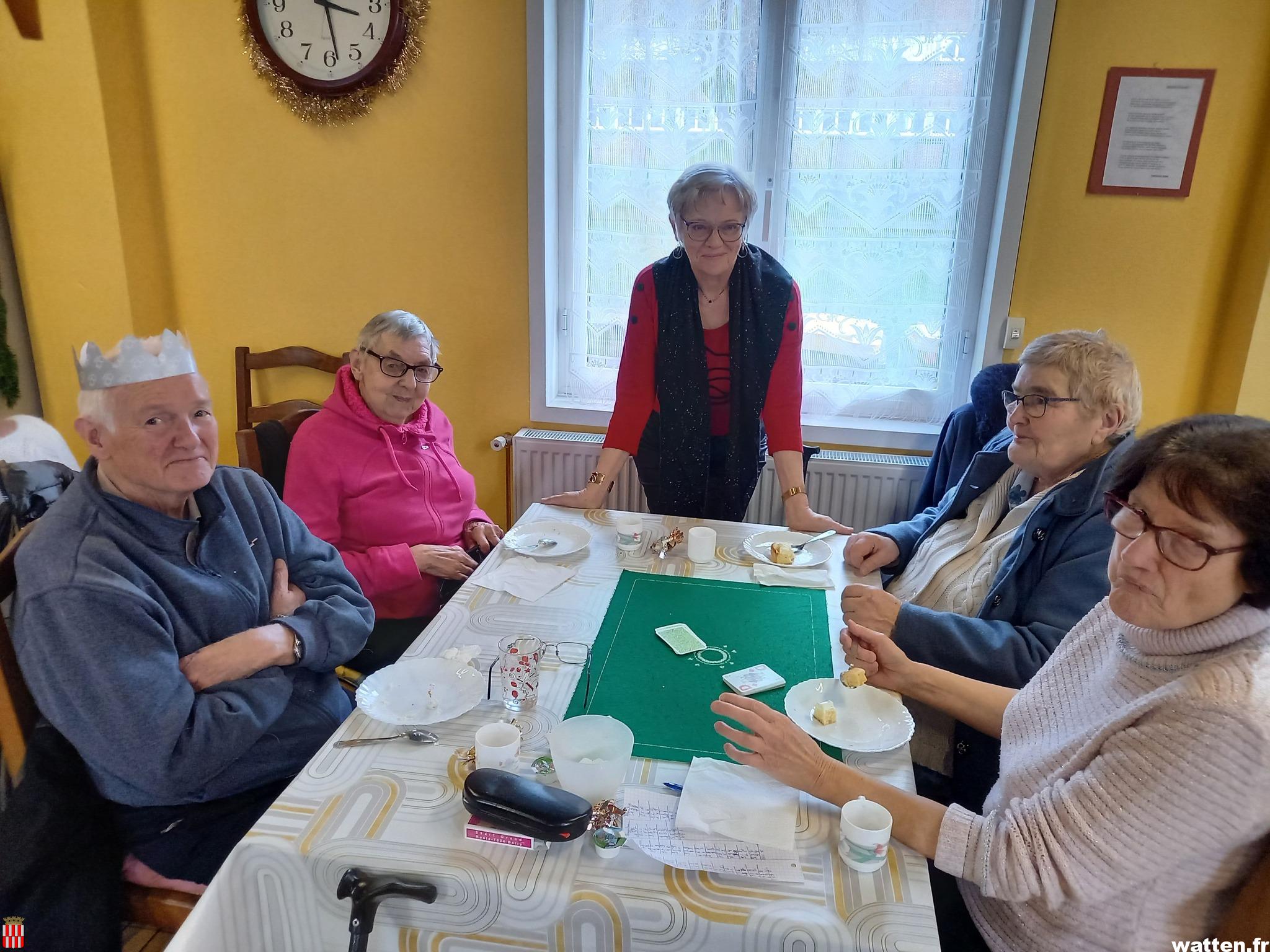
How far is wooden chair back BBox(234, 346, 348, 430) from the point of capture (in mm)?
2562

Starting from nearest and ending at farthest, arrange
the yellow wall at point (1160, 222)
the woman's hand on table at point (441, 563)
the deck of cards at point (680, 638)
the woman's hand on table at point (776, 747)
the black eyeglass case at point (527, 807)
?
the black eyeglass case at point (527, 807) → the woman's hand on table at point (776, 747) → the deck of cards at point (680, 638) → the woman's hand on table at point (441, 563) → the yellow wall at point (1160, 222)

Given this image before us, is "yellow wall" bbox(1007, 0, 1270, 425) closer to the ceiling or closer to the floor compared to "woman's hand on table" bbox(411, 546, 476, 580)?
closer to the ceiling

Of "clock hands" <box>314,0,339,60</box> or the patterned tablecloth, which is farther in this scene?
"clock hands" <box>314,0,339,60</box>

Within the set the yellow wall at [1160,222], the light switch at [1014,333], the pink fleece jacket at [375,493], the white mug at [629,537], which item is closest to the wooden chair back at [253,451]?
the pink fleece jacket at [375,493]

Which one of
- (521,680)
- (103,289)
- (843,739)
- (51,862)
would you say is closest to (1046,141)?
(843,739)

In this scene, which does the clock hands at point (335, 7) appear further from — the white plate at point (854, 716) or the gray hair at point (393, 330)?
the white plate at point (854, 716)

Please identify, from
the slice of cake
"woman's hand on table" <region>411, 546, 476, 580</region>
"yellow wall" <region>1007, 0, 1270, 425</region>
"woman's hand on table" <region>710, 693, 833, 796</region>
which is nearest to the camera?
"woman's hand on table" <region>710, 693, 833, 796</region>

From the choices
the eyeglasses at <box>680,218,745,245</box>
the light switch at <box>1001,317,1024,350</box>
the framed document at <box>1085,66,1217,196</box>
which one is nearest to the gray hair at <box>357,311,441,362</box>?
the eyeglasses at <box>680,218,745,245</box>

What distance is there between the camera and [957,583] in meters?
1.60

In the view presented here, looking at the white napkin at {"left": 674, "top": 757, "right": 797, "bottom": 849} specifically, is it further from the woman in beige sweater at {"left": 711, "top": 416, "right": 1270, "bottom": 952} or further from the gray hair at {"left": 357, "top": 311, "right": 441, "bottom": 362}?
the gray hair at {"left": 357, "top": 311, "right": 441, "bottom": 362}

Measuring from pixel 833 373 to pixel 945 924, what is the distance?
2044 mm

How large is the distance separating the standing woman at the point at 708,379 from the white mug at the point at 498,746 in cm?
105

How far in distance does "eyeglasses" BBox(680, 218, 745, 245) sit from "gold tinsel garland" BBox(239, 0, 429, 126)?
1.29 meters

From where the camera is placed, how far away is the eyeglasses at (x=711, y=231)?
6.64 feet
